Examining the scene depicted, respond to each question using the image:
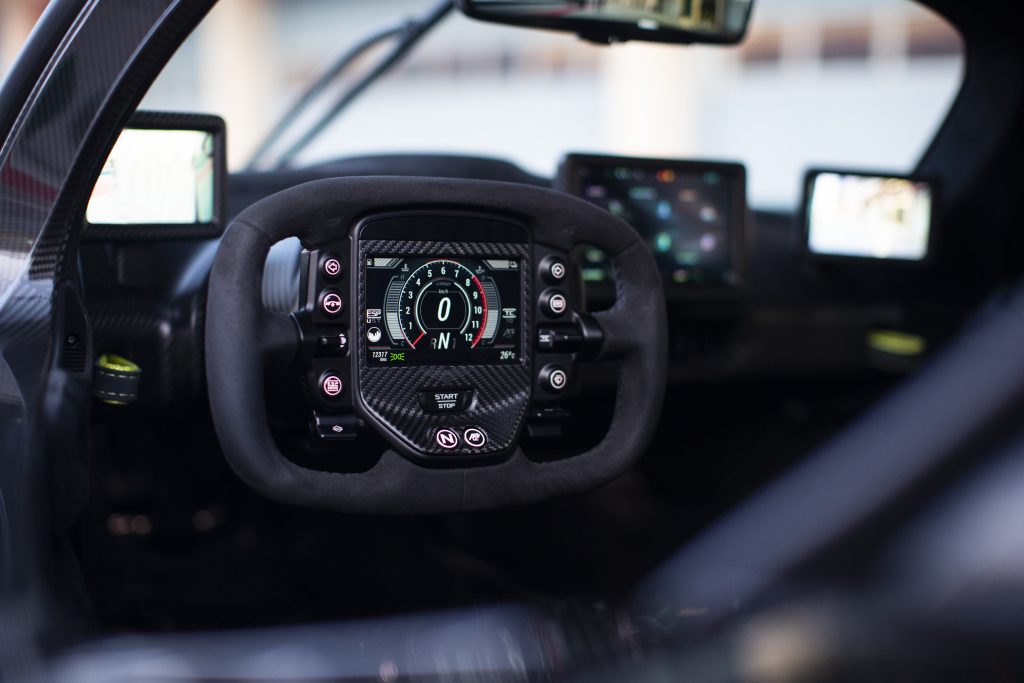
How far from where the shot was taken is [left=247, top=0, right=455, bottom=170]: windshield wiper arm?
2127 mm

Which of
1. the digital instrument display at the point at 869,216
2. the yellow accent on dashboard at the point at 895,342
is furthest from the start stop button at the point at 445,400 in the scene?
the yellow accent on dashboard at the point at 895,342

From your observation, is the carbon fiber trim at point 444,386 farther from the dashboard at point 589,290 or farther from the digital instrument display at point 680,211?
the digital instrument display at point 680,211

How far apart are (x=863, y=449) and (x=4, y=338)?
0.99m

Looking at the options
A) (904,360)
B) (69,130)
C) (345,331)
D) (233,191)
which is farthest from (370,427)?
(904,360)

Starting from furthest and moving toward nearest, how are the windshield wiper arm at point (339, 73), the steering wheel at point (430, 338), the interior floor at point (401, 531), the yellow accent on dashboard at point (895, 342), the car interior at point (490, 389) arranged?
the yellow accent on dashboard at point (895, 342) < the interior floor at point (401, 531) < the windshield wiper arm at point (339, 73) < the steering wheel at point (430, 338) < the car interior at point (490, 389)

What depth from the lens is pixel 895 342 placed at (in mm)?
2768

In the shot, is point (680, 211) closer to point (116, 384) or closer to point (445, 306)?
point (445, 306)

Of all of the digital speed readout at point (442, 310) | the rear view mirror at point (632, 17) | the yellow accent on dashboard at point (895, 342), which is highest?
the rear view mirror at point (632, 17)

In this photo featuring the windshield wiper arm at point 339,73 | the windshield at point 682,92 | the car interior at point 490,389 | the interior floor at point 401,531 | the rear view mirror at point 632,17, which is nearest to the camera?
the car interior at point 490,389

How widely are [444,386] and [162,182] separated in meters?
0.44

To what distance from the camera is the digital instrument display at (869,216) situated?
7.93ft

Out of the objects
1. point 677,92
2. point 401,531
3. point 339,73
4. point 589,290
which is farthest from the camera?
point 677,92

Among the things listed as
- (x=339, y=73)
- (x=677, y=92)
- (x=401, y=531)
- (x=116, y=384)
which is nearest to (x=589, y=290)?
(x=339, y=73)

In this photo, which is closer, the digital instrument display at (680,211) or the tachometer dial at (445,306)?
the tachometer dial at (445,306)
